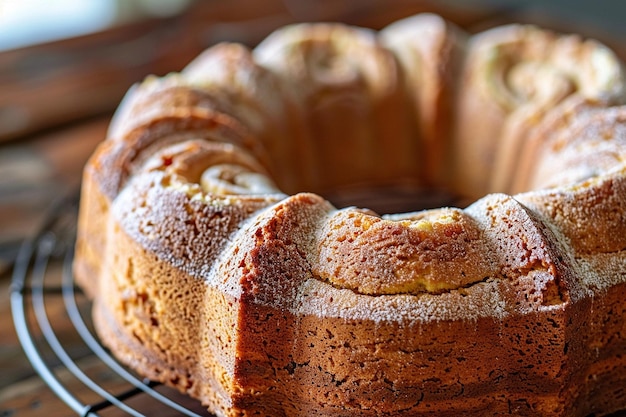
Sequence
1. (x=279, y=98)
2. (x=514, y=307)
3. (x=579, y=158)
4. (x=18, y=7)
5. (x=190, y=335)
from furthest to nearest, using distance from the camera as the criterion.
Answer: (x=18, y=7), (x=279, y=98), (x=579, y=158), (x=190, y=335), (x=514, y=307)

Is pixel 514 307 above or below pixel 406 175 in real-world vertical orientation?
above

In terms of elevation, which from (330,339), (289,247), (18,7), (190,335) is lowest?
(18,7)

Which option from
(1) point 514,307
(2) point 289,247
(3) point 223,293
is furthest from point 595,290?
(3) point 223,293

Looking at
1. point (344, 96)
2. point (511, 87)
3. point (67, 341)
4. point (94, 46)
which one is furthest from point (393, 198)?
point (94, 46)

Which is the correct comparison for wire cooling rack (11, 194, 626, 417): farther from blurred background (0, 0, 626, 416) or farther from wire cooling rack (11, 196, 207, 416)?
blurred background (0, 0, 626, 416)

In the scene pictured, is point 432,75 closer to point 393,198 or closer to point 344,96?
point 344,96

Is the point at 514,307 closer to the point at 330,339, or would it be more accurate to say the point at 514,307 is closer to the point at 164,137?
the point at 330,339

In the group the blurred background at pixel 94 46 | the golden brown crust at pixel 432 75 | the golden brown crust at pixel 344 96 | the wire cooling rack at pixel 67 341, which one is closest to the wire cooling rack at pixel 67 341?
the wire cooling rack at pixel 67 341
